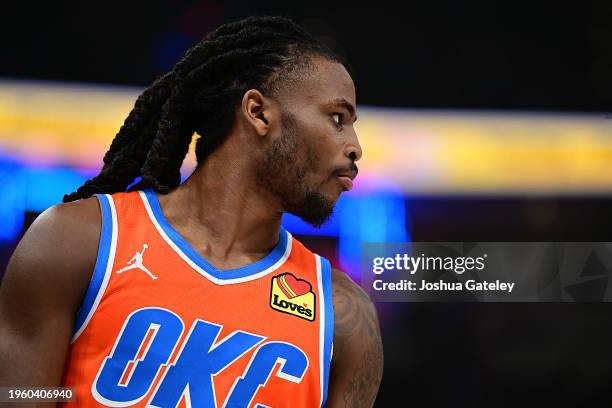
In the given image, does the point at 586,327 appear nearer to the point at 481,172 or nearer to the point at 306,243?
the point at 481,172

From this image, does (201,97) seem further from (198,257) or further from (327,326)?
(327,326)

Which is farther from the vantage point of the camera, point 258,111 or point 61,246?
point 258,111

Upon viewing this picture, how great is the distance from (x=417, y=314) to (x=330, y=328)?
1.32 metres

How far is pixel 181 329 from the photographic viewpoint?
57.9 inches

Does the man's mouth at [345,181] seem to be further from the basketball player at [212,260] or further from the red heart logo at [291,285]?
the red heart logo at [291,285]

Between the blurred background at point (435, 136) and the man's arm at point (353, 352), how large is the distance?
1125 millimetres

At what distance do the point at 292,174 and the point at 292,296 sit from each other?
A: 0.26m

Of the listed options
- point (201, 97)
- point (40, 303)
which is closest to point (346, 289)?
point (201, 97)

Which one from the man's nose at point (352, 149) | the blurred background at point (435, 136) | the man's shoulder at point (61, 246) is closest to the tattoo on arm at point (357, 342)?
the man's nose at point (352, 149)

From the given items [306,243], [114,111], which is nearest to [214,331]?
[306,243]

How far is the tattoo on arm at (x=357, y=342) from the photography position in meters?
1.64

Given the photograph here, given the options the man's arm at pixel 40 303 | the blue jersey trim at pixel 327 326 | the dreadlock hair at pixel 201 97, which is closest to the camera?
the man's arm at pixel 40 303

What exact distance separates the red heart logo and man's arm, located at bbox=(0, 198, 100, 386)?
0.41 m

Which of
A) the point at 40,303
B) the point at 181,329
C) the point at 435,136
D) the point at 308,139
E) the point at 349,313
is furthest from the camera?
the point at 435,136
